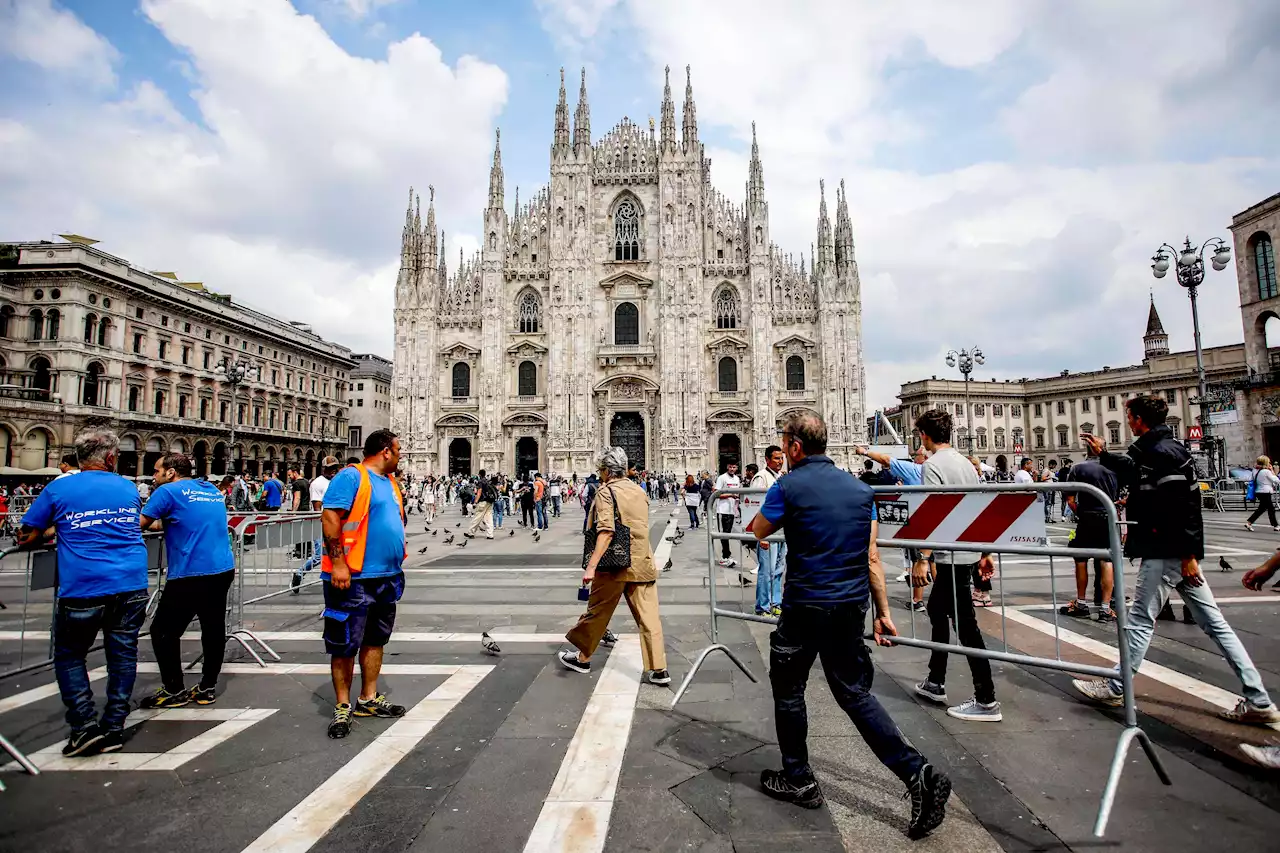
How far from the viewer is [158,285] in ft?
123

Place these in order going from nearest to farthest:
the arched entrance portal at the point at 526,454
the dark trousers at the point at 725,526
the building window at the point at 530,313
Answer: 1. the dark trousers at the point at 725,526
2. the arched entrance portal at the point at 526,454
3. the building window at the point at 530,313

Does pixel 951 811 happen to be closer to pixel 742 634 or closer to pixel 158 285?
pixel 742 634

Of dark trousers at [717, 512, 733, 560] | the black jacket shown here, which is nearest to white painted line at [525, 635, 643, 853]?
the black jacket

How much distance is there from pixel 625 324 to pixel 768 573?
105ft

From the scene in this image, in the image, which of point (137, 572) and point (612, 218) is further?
point (612, 218)

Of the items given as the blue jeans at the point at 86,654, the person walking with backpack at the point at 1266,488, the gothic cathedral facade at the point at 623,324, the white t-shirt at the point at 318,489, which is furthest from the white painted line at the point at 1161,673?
the gothic cathedral facade at the point at 623,324

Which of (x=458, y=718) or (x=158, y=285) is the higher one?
(x=158, y=285)

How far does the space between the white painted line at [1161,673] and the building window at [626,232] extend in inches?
1344

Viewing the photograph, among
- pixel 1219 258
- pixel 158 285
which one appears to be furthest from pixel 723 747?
pixel 158 285

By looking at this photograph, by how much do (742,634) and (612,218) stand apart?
35.1 metres

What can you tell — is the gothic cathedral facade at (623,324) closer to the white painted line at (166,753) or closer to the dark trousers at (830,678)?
the white painted line at (166,753)

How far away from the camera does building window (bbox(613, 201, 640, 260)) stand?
3766cm

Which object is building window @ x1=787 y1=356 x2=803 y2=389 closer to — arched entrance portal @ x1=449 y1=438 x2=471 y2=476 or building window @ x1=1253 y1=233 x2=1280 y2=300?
arched entrance portal @ x1=449 y1=438 x2=471 y2=476

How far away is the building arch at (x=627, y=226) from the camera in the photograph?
37.6m
